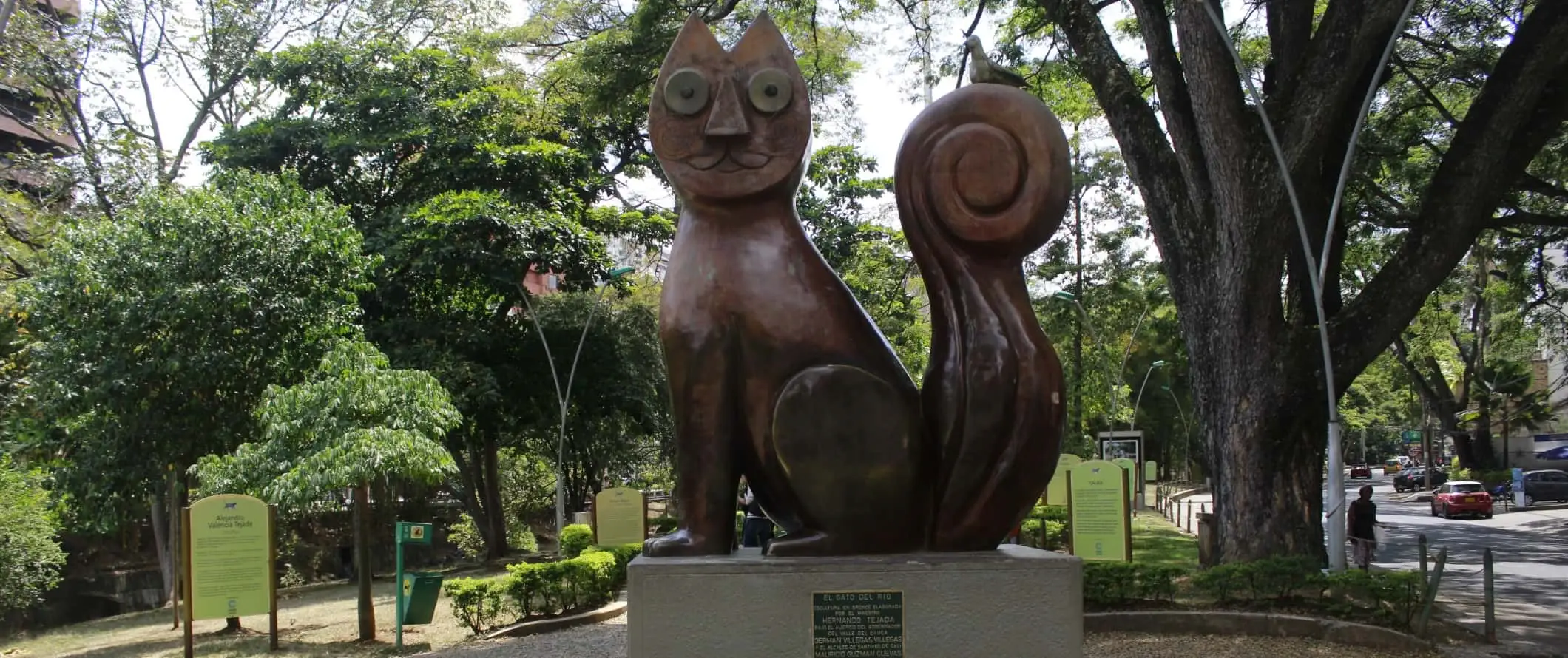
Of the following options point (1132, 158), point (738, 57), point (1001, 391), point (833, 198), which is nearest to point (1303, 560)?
point (1132, 158)

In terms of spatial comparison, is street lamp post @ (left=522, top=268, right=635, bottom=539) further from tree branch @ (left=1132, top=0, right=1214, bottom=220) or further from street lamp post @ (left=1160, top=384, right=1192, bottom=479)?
street lamp post @ (left=1160, top=384, right=1192, bottom=479)

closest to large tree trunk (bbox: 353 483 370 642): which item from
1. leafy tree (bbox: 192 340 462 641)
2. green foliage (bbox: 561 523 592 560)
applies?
leafy tree (bbox: 192 340 462 641)

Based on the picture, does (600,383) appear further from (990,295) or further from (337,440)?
(990,295)

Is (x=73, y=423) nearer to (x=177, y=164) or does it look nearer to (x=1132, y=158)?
(x=177, y=164)

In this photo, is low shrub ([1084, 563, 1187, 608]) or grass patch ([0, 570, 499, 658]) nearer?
low shrub ([1084, 563, 1187, 608])

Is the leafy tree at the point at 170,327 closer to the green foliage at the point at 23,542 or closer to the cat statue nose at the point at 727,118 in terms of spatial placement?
the green foliage at the point at 23,542

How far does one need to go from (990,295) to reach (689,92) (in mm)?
1510

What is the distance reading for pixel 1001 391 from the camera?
4289mm

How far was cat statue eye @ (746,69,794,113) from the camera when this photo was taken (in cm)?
452

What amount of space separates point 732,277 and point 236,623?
1194cm

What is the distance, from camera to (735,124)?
4.48 metres

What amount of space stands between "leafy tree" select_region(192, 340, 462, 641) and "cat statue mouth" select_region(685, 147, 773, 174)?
8508 millimetres

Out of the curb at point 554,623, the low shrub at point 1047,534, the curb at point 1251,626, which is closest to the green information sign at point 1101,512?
the curb at point 1251,626

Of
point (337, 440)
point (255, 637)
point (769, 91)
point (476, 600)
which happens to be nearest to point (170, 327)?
point (337, 440)
